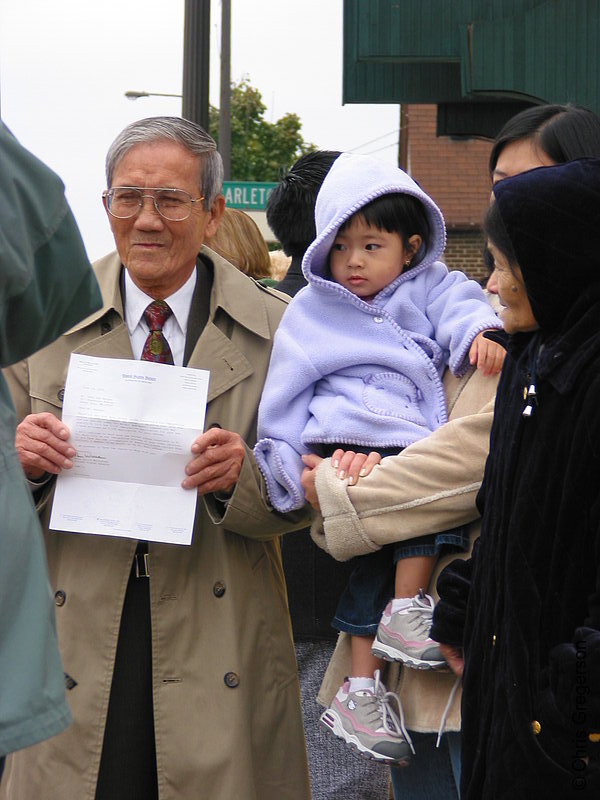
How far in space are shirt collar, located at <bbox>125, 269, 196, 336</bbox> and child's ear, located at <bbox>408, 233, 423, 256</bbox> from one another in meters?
0.65

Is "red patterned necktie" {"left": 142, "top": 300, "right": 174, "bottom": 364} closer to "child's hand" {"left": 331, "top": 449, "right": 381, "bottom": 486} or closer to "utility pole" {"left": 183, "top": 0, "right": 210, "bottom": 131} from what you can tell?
"child's hand" {"left": 331, "top": 449, "right": 381, "bottom": 486}

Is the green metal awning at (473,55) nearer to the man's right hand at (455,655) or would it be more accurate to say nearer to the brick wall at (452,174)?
the man's right hand at (455,655)

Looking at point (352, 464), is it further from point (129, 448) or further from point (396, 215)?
point (396, 215)

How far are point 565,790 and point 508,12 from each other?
28.3 feet

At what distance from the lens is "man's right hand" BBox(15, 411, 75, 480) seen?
112 inches

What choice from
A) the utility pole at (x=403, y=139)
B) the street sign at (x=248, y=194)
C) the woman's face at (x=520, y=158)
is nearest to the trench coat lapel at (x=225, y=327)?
the woman's face at (x=520, y=158)

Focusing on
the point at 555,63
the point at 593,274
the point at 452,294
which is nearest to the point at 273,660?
the point at 452,294

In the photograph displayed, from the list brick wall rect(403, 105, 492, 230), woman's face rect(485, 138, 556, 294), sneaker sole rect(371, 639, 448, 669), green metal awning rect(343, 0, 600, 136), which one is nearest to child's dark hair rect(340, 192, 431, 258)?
woman's face rect(485, 138, 556, 294)

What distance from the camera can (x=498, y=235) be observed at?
2.38 m

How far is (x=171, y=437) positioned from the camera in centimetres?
287

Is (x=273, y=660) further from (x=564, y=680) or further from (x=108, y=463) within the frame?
(x=564, y=680)

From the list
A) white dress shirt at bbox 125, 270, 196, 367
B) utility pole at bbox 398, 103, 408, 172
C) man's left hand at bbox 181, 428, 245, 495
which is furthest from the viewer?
utility pole at bbox 398, 103, 408, 172

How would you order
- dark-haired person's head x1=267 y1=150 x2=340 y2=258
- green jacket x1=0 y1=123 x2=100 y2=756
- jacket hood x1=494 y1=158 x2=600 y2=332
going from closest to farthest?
green jacket x1=0 y1=123 x2=100 y2=756
jacket hood x1=494 y1=158 x2=600 y2=332
dark-haired person's head x1=267 y1=150 x2=340 y2=258

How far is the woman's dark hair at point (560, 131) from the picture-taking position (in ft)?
9.30
